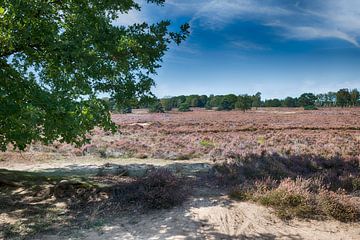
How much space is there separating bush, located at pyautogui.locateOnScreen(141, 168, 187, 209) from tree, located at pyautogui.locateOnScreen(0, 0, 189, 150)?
7.78 feet

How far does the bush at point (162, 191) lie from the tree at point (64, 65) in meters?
2.37

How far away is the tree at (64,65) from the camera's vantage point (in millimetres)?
6680

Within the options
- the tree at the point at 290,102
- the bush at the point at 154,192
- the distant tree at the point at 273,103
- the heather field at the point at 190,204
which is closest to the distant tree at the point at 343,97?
the tree at the point at 290,102

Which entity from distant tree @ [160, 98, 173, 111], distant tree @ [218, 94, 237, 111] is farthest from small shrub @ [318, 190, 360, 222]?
distant tree @ [218, 94, 237, 111]

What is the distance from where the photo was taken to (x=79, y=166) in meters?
14.4

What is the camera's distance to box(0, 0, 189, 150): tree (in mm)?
6680

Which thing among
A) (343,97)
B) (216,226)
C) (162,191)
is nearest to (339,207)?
(216,226)

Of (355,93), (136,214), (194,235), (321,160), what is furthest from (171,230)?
(355,93)

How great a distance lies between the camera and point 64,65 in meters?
7.84

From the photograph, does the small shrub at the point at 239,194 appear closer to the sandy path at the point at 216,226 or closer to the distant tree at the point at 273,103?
the sandy path at the point at 216,226

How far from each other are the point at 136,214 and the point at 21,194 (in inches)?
179

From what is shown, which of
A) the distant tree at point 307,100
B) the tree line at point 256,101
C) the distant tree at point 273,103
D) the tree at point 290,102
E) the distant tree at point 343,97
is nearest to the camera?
the tree line at point 256,101

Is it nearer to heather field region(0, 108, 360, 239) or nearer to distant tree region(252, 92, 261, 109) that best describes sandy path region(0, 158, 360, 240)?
heather field region(0, 108, 360, 239)

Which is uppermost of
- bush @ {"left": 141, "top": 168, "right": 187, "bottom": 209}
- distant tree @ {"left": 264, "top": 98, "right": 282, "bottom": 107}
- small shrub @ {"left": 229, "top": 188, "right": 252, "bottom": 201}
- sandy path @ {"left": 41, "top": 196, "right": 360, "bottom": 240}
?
distant tree @ {"left": 264, "top": 98, "right": 282, "bottom": 107}
